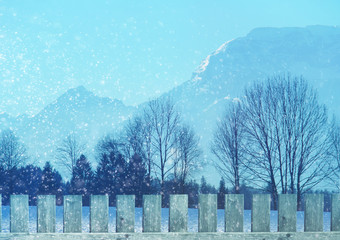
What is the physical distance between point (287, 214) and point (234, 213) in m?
0.63

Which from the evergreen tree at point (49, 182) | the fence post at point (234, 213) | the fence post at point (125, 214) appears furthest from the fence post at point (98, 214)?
the evergreen tree at point (49, 182)

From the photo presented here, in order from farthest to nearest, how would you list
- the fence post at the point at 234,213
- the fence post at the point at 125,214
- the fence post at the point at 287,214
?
the fence post at the point at 287,214, the fence post at the point at 234,213, the fence post at the point at 125,214

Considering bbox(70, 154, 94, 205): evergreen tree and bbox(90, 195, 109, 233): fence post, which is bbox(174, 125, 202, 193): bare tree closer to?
bbox(70, 154, 94, 205): evergreen tree

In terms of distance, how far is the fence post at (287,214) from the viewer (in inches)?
169

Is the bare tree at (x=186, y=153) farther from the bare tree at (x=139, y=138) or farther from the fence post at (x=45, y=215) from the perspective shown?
the fence post at (x=45, y=215)

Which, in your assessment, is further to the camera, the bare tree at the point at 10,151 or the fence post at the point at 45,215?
the bare tree at the point at 10,151

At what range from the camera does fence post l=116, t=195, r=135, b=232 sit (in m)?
4.03

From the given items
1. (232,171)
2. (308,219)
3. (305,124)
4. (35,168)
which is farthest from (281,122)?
(35,168)

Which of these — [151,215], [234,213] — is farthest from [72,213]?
[234,213]

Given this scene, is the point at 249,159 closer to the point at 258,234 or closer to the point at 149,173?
the point at 149,173

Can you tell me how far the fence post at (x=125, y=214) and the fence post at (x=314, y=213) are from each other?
77.4 inches

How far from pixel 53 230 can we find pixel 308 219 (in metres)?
2.80

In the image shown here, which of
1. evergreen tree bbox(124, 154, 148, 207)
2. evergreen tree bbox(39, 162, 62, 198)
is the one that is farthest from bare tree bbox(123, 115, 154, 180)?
evergreen tree bbox(39, 162, 62, 198)

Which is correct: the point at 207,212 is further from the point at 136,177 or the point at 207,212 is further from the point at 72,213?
the point at 136,177
